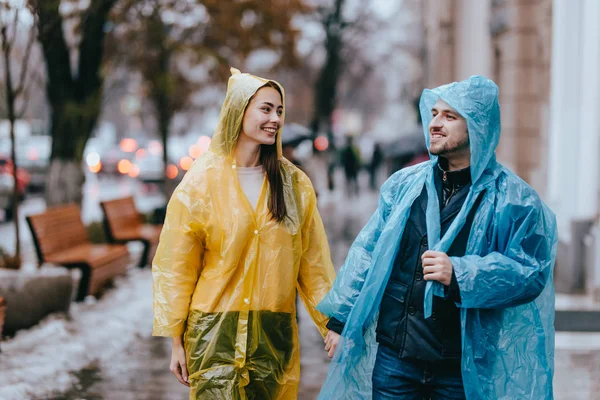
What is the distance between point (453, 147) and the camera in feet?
10.3

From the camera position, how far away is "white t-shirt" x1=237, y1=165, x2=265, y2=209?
139 inches

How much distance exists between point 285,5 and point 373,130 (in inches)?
2653

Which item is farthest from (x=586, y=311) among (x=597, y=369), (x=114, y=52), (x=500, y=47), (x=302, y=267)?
(x=114, y=52)

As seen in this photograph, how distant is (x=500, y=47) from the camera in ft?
49.1

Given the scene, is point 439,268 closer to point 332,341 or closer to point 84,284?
point 332,341

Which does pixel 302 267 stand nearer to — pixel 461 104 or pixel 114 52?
pixel 461 104

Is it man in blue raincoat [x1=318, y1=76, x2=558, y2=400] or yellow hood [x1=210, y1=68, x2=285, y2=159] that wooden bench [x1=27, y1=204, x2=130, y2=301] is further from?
man in blue raincoat [x1=318, y1=76, x2=558, y2=400]

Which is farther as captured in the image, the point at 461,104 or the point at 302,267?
the point at 302,267

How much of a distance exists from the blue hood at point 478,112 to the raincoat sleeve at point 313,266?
0.84 meters

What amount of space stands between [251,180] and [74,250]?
5912 millimetres

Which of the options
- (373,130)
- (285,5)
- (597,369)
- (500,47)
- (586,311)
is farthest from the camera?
(373,130)

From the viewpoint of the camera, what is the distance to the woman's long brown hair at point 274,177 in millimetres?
3488

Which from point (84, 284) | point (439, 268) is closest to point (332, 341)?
point (439, 268)

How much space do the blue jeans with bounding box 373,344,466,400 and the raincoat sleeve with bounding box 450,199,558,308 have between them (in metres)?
0.32
